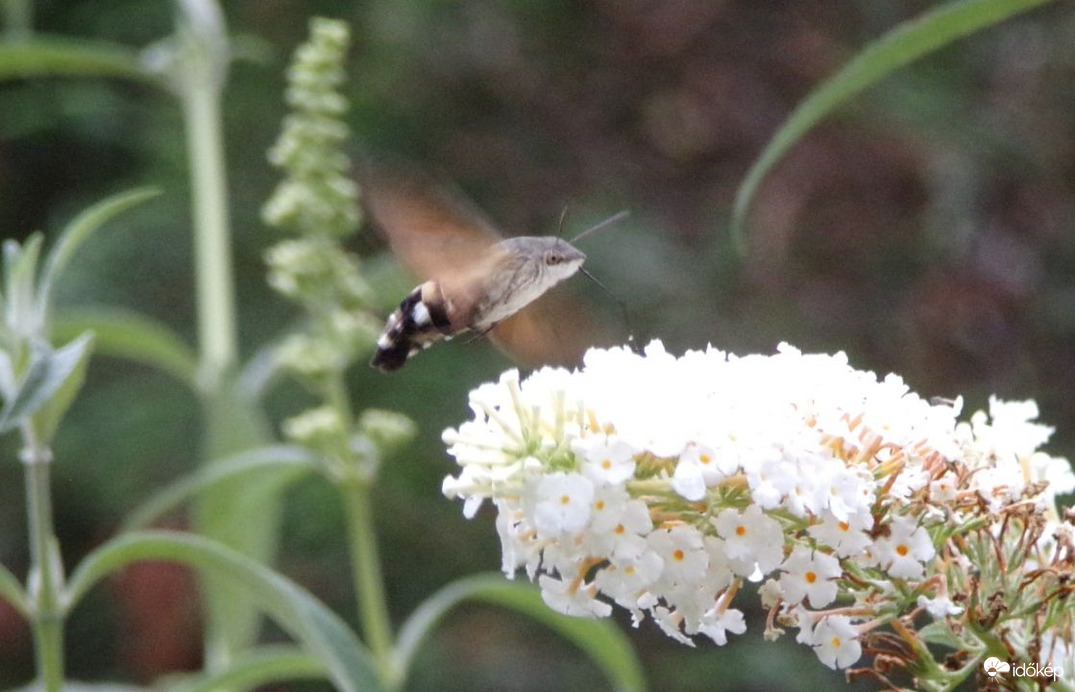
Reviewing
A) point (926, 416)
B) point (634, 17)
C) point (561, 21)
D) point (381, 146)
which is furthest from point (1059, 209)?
point (926, 416)

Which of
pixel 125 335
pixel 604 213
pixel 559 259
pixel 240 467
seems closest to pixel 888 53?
A: pixel 559 259

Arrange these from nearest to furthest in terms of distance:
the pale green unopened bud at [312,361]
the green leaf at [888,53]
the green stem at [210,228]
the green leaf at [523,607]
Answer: the green leaf at [888,53]
the green leaf at [523,607]
the pale green unopened bud at [312,361]
the green stem at [210,228]

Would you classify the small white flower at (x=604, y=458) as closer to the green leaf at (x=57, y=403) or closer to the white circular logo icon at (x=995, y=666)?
the white circular logo icon at (x=995, y=666)

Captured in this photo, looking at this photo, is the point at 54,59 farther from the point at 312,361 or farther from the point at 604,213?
the point at 604,213

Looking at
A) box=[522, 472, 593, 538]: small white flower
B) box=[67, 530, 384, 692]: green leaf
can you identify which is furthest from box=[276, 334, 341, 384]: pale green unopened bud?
box=[522, 472, 593, 538]: small white flower

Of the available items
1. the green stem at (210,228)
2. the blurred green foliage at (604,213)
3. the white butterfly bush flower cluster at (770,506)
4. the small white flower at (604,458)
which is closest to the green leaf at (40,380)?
the white butterfly bush flower cluster at (770,506)

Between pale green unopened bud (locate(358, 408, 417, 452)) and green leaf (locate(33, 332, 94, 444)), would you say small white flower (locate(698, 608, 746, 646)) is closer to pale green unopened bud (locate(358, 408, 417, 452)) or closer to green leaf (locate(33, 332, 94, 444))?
green leaf (locate(33, 332, 94, 444))
